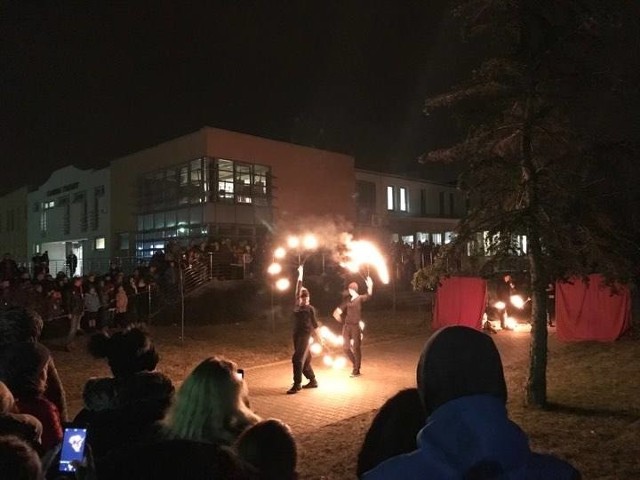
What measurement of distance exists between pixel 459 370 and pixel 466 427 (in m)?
0.20

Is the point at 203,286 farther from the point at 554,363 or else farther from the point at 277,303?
the point at 554,363

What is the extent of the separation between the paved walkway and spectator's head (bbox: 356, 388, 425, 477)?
19.6 ft

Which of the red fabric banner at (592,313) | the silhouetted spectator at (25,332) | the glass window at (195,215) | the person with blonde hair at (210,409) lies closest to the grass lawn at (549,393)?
the red fabric banner at (592,313)

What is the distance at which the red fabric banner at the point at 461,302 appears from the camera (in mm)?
19312

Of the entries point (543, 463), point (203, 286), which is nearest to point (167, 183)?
point (203, 286)

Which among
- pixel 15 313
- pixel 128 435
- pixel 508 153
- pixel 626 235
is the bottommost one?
pixel 128 435

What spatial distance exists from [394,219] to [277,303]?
15.7 m

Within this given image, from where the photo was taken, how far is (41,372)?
4.11 meters

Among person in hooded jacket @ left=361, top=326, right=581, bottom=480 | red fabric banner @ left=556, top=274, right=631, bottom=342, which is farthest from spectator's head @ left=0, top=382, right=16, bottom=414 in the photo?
red fabric banner @ left=556, top=274, right=631, bottom=342

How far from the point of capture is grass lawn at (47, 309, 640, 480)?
695 centimetres

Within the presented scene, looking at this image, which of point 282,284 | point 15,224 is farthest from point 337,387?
point 15,224

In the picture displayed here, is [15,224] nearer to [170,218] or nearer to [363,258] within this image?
[170,218]

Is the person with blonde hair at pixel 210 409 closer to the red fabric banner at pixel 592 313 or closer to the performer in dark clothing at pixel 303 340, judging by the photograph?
the performer in dark clothing at pixel 303 340

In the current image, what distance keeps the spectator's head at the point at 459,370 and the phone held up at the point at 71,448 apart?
4.58 feet
